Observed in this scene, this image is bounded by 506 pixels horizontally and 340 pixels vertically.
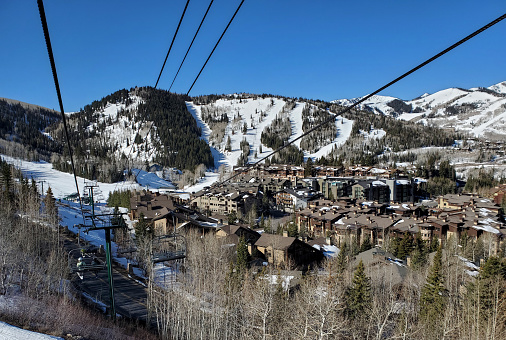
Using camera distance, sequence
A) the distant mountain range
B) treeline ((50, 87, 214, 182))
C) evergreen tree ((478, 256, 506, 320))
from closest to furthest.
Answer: evergreen tree ((478, 256, 506, 320))
treeline ((50, 87, 214, 182))
the distant mountain range

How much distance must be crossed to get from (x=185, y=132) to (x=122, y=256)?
10203 centimetres

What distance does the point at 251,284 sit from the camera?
1641cm

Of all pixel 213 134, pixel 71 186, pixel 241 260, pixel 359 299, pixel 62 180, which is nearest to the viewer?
pixel 359 299

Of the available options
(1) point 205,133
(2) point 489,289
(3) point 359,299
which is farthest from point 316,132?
(2) point 489,289

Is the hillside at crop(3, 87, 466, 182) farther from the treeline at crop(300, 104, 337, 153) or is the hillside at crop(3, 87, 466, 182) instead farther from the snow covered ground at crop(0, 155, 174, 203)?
the snow covered ground at crop(0, 155, 174, 203)

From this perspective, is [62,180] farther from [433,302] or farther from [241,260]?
[433,302]

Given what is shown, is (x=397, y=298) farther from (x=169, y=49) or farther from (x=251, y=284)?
(x=169, y=49)

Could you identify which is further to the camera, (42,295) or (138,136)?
(138,136)

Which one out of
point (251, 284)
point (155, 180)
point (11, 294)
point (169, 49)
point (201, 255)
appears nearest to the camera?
point (169, 49)

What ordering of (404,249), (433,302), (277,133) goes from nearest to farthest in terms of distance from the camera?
(433,302), (404,249), (277,133)

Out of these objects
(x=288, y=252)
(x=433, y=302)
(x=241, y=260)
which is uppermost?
(x=241, y=260)

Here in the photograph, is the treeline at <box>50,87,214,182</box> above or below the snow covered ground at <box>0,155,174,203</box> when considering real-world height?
above

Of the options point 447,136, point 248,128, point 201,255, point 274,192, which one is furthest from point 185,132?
point 201,255

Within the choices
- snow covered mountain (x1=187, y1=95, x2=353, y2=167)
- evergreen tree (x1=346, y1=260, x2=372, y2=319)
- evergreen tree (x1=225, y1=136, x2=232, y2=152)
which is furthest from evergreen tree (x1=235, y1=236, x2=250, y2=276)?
evergreen tree (x1=225, y1=136, x2=232, y2=152)
